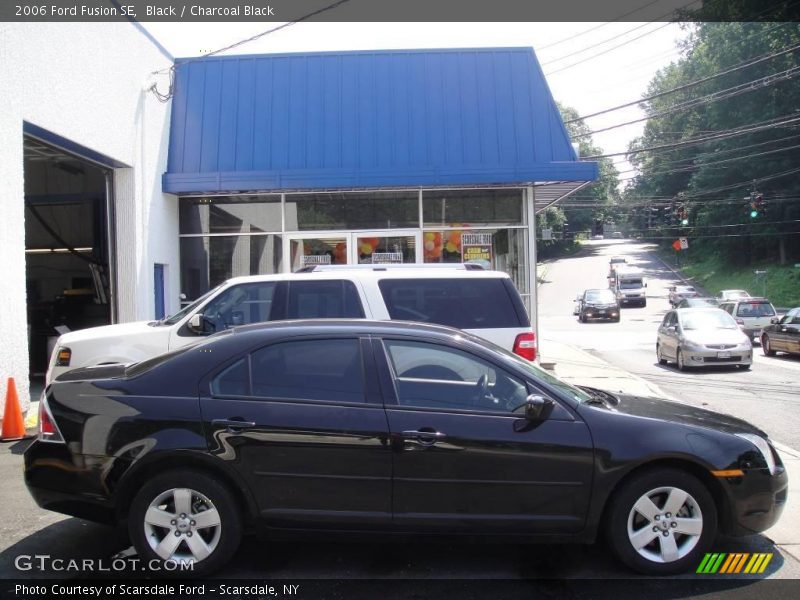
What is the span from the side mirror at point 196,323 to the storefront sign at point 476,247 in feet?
23.7

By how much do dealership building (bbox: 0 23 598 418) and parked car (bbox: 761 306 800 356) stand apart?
30.8 feet

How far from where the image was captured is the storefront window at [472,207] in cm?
1335

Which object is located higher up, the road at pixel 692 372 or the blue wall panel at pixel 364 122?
the blue wall panel at pixel 364 122

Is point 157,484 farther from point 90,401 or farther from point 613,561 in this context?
point 613,561

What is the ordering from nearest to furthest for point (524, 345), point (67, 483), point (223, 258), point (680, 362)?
point (67, 483) < point (524, 345) < point (223, 258) < point (680, 362)

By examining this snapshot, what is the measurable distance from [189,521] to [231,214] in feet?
34.1

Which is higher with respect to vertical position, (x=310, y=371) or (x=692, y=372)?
(x=310, y=371)

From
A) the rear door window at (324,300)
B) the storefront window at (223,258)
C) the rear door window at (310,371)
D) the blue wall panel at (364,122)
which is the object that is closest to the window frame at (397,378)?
the rear door window at (310,371)

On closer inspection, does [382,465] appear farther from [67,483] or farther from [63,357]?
[63,357]

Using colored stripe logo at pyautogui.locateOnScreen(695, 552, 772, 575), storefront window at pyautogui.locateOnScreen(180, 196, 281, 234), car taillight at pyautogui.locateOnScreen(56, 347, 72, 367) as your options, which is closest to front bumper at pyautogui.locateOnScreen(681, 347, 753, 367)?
storefront window at pyautogui.locateOnScreen(180, 196, 281, 234)

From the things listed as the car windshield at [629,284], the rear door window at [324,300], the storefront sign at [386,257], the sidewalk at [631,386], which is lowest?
the sidewalk at [631,386]

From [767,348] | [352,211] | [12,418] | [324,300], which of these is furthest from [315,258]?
[767,348]

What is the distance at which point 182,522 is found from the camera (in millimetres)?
4090

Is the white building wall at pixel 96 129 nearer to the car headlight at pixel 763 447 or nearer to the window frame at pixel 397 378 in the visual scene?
the window frame at pixel 397 378
